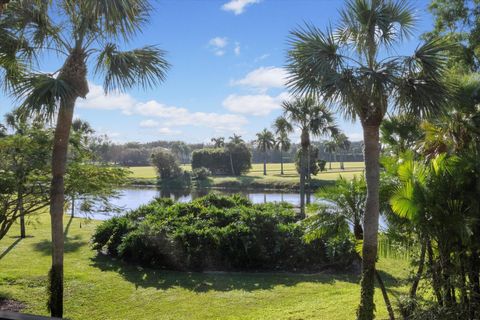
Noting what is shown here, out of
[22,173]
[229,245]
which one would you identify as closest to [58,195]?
[22,173]

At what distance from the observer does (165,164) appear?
2484 inches

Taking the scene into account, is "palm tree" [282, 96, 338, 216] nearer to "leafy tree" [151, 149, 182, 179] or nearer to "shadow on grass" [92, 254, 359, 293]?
"shadow on grass" [92, 254, 359, 293]

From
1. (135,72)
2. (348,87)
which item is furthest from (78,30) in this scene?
(348,87)

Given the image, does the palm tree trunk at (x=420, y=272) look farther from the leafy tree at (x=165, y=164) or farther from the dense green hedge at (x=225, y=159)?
the dense green hedge at (x=225, y=159)

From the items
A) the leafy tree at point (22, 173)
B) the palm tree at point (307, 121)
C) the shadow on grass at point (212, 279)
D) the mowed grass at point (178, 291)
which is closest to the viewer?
the mowed grass at point (178, 291)

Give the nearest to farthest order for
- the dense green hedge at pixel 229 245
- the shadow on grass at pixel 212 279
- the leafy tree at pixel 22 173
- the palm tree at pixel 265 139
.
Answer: the leafy tree at pixel 22 173 → the shadow on grass at pixel 212 279 → the dense green hedge at pixel 229 245 → the palm tree at pixel 265 139

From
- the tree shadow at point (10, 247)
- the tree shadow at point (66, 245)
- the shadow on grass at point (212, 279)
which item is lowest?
the shadow on grass at point (212, 279)

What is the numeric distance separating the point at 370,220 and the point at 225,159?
64.3 meters

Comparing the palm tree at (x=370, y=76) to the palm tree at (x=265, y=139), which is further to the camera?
the palm tree at (x=265, y=139)

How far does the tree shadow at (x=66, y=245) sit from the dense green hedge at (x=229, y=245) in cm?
263

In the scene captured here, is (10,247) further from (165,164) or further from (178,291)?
(165,164)

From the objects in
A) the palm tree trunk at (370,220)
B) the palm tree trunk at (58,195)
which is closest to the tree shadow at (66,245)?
the palm tree trunk at (58,195)

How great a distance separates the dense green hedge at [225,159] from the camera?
2758 inches

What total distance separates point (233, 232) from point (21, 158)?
6.88m
